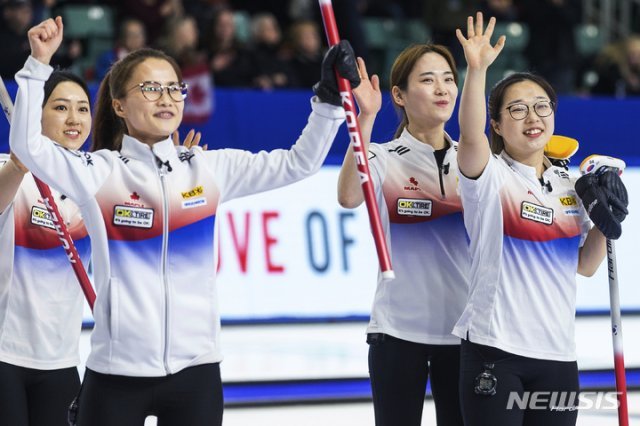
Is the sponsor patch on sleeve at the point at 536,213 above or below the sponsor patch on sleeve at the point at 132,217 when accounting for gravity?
below

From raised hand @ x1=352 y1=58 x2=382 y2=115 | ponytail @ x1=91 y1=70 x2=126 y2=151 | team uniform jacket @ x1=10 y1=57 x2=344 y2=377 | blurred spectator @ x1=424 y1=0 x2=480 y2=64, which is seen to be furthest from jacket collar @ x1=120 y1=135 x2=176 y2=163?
blurred spectator @ x1=424 y1=0 x2=480 y2=64

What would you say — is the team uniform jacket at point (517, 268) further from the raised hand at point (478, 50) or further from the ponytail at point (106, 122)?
the ponytail at point (106, 122)

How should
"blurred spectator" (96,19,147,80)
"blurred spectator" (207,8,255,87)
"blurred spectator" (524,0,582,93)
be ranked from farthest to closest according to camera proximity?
"blurred spectator" (524,0,582,93) < "blurred spectator" (207,8,255,87) < "blurred spectator" (96,19,147,80)

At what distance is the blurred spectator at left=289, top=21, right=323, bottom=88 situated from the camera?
11133 mm

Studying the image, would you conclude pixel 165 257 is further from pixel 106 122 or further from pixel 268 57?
pixel 268 57

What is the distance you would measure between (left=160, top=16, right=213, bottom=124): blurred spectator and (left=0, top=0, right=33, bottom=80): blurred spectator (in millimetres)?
1154

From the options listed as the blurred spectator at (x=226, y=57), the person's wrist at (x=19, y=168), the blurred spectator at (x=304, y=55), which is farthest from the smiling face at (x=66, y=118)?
the blurred spectator at (x=304, y=55)

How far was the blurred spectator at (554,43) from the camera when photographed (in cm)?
1251

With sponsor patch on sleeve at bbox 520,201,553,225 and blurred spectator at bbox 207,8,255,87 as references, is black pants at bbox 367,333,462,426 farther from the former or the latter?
blurred spectator at bbox 207,8,255,87

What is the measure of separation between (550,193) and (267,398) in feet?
10.4

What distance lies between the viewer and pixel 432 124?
4.75 m

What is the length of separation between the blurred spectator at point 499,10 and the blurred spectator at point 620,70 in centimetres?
122

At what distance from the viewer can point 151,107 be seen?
3.76m

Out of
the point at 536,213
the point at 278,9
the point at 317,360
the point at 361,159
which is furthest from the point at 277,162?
the point at 278,9
